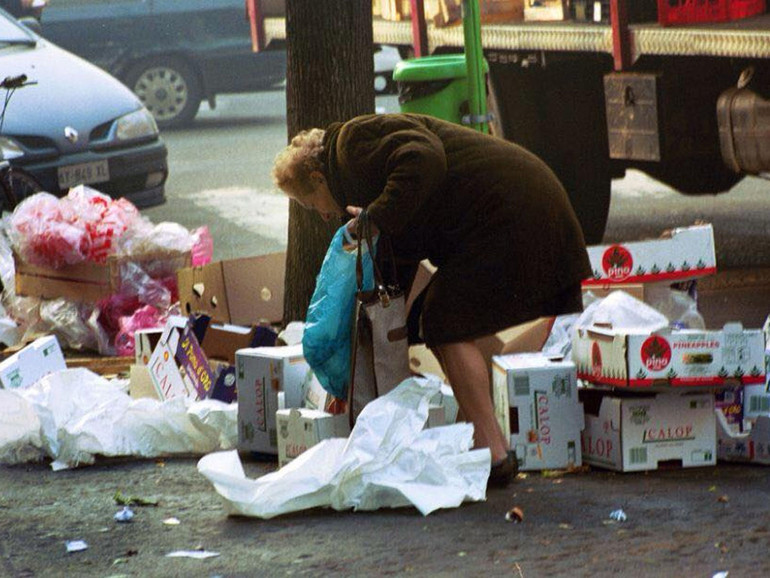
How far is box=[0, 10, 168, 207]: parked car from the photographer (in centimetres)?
949

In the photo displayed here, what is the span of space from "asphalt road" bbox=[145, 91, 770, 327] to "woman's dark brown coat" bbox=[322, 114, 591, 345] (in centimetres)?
230

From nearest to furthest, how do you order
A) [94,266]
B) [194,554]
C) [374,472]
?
[194,554]
[374,472]
[94,266]

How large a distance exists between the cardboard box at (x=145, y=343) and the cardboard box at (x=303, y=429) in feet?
4.14

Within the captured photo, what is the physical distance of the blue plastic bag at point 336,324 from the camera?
5246 millimetres

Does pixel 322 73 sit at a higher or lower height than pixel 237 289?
higher

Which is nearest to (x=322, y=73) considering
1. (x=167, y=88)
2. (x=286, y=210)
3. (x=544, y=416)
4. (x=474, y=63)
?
(x=474, y=63)

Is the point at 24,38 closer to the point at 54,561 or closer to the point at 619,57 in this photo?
the point at 619,57

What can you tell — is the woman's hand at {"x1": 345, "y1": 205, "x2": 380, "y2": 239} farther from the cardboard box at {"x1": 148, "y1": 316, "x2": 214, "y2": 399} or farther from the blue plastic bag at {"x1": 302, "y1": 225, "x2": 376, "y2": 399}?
the cardboard box at {"x1": 148, "y1": 316, "x2": 214, "y2": 399}

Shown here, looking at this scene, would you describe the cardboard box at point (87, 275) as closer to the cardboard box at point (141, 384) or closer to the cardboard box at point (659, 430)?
the cardboard box at point (141, 384)

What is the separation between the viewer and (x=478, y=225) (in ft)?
16.7

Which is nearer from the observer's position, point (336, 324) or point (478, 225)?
point (478, 225)

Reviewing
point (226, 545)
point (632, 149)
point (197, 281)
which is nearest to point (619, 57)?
point (632, 149)

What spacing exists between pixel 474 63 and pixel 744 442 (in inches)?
98.8

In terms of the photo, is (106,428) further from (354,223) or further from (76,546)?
(354,223)
